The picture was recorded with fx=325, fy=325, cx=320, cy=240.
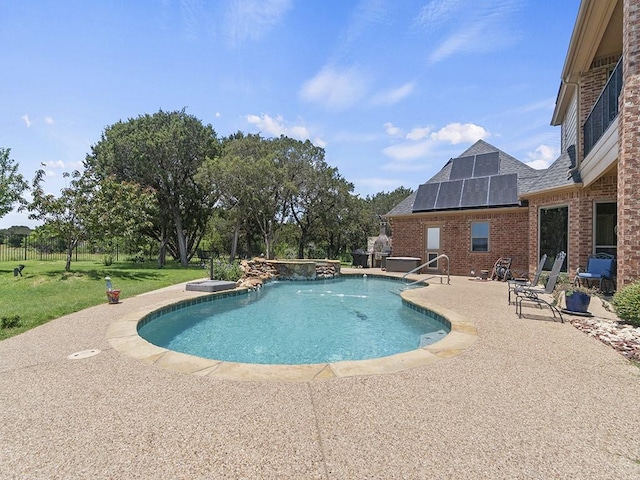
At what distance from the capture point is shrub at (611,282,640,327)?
497 centimetres

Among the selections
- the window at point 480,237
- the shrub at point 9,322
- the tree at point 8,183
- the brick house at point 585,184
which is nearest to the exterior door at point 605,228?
the brick house at point 585,184

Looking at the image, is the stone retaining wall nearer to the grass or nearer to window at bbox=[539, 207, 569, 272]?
the grass

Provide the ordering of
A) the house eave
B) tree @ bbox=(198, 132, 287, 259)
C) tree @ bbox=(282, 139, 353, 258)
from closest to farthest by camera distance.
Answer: the house eave < tree @ bbox=(198, 132, 287, 259) < tree @ bbox=(282, 139, 353, 258)

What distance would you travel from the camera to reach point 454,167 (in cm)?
1695

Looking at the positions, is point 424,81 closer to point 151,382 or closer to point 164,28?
point 164,28

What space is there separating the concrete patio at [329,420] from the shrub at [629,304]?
155 centimetres

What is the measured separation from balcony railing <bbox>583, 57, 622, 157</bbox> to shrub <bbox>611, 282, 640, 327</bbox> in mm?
3827

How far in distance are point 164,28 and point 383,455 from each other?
1134 centimetres

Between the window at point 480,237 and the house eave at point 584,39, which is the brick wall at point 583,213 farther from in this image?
the window at point 480,237

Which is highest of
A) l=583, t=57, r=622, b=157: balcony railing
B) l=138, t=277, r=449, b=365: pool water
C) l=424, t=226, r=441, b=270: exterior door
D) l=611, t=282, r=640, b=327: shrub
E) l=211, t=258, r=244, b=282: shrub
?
l=583, t=57, r=622, b=157: balcony railing

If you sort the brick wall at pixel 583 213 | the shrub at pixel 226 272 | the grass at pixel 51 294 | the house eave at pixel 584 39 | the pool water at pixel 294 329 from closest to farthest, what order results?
1. the pool water at pixel 294 329
2. the grass at pixel 51 294
3. the house eave at pixel 584 39
4. the brick wall at pixel 583 213
5. the shrub at pixel 226 272

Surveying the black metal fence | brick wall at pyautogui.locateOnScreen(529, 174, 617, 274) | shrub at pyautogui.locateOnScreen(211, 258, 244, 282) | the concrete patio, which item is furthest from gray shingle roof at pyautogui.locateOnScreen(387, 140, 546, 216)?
the black metal fence

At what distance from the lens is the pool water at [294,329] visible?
17.9 feet

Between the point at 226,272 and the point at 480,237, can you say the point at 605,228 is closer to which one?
the point at 480,237
